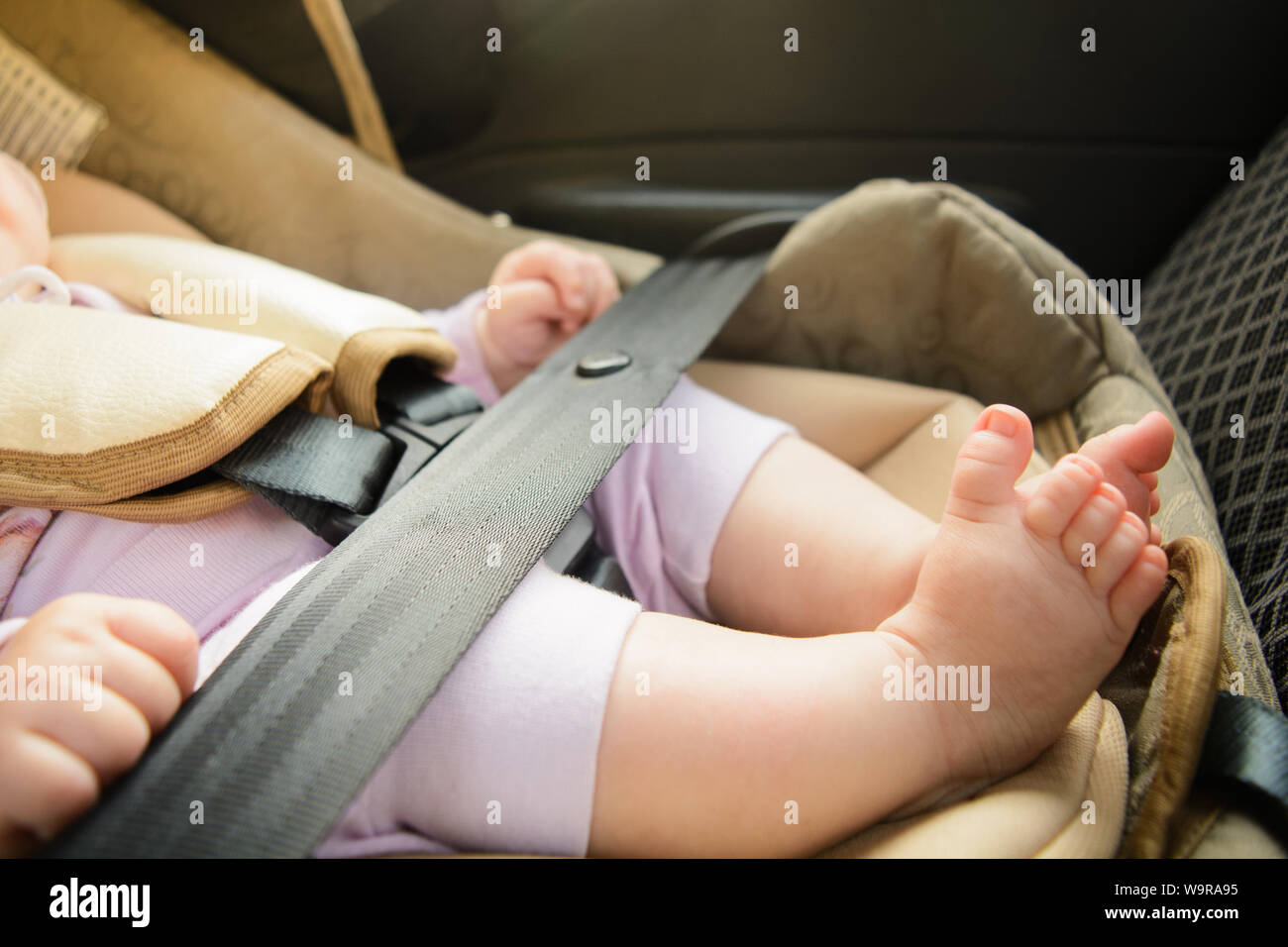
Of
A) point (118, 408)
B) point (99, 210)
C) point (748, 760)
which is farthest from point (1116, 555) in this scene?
point (99, 210)

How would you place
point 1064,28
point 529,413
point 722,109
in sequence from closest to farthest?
point 529,413
point 1064,28
point 722,109

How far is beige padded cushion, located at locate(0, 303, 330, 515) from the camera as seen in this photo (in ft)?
1.72

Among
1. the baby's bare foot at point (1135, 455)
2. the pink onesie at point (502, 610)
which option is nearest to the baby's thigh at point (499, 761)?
the pink onesie at point (502, 610)

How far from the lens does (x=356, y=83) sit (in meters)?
1.05

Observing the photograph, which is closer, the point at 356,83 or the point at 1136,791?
the point at 1136,791

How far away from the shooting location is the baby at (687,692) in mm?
428

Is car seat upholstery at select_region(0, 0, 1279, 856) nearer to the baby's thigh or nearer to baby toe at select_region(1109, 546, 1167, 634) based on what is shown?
baby toe at select_region(1109, 546, 1167, 634)

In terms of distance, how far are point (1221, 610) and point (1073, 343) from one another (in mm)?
342

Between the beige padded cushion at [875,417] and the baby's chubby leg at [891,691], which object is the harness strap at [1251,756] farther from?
the beige padded cushion at [875,417]

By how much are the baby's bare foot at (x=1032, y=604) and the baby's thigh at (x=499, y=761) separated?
215 mm

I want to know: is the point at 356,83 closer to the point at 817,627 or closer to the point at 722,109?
the point at 722,109

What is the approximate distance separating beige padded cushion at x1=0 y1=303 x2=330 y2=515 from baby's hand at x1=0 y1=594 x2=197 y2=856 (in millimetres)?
121

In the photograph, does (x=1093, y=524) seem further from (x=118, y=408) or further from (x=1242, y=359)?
(x=118, y=408)
